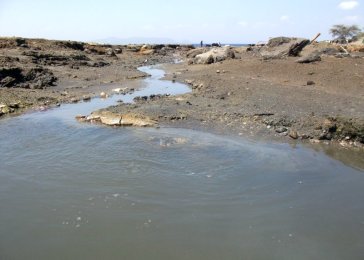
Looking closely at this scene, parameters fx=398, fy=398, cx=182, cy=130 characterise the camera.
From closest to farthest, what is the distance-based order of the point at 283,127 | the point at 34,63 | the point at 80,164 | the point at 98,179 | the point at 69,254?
1. the point at 69,254
2. the point at 98,179
3. the point at 80,164
4. the point at 283,127
5. the point at 34,63

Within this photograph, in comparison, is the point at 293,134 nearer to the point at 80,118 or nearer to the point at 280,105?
the point at 280,105

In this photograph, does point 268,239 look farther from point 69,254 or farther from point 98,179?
point 98,179

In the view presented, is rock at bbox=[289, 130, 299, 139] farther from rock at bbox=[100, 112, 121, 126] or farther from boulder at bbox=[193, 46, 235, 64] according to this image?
boulder at bbox=[193, 46, 235, 64]

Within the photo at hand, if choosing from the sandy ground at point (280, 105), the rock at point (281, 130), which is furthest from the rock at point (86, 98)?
the rock at point (281, 130)

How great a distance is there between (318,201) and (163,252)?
8.91 feet

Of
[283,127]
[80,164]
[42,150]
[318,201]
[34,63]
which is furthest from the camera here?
[34,63]

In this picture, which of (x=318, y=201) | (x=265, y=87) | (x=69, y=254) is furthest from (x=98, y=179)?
(x=265, y=87)

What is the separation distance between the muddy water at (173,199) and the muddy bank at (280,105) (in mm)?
1206

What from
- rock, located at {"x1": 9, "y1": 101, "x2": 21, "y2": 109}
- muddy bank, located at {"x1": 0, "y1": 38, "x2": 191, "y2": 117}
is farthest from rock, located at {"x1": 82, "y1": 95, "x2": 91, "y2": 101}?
rock, located at {"x1": 9, "y1": 101, "x2": 21, "y2": 109}

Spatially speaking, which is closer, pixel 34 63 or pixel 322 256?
pixel 322 256

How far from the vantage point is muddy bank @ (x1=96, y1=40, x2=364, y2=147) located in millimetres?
9516

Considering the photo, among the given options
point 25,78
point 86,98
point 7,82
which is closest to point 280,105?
point 86,98

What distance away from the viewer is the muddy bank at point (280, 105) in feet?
31.2

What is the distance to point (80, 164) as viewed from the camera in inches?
297
